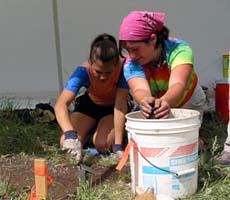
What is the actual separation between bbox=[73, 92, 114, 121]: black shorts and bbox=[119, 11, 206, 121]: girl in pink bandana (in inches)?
25.9

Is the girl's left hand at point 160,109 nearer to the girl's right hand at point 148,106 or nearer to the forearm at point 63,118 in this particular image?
the girl's right hand at point 148,106

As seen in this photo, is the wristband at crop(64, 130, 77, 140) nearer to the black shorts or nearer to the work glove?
the work glove

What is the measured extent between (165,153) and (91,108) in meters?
1.47

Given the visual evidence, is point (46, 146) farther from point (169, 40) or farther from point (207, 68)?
point (207, 68)

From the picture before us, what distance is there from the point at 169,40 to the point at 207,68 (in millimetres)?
1774

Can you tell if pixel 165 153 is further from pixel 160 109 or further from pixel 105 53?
pixel 105 53

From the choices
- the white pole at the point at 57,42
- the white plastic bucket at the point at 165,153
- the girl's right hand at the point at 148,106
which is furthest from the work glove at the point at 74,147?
the white pole at the point at 57,42

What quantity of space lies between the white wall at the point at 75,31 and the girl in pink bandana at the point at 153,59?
5.39 feet

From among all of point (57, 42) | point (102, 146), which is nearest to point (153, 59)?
point (102, 146)

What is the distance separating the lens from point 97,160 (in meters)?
3.35

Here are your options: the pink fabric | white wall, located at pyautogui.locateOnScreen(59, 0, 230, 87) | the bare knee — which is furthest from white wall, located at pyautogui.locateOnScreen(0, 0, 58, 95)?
the pink fabric

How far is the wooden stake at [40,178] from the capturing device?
216 cm

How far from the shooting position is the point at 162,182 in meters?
2.52

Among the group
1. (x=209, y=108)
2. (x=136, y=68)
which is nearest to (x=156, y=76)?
(x=136, y=68)
